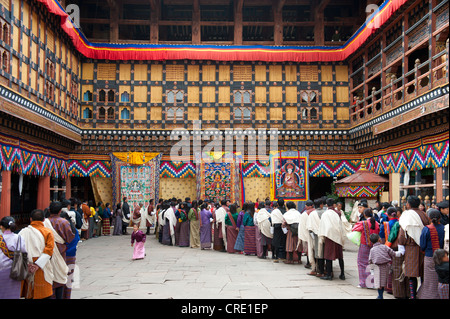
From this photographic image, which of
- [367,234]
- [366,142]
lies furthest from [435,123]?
[367,234]

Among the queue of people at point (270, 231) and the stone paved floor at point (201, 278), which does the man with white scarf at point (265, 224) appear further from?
the stone paved floor at point (201, 278)

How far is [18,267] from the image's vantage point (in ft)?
13.4

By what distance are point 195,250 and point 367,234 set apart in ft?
17.6

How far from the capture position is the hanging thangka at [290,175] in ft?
52.9

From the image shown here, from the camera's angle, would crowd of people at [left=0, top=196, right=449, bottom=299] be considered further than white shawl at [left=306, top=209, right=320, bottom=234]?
No

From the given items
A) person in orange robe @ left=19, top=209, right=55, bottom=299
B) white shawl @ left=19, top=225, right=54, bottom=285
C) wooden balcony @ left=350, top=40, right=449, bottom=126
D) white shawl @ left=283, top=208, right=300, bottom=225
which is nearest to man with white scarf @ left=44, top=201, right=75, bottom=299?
person in orange robe @ left=19, top=209, right=55, bottom=299

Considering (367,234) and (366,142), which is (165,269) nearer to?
(367,234)

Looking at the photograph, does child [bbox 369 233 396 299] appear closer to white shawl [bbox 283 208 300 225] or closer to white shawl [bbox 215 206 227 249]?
white shawl [bbox 283 208 300 225]

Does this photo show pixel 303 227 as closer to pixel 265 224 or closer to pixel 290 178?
pixel 265 224

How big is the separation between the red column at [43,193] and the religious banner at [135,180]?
2748mm

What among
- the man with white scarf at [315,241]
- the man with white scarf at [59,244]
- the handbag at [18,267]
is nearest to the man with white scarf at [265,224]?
the man with white scarf at [315,241]

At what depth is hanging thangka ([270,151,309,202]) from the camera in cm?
1612

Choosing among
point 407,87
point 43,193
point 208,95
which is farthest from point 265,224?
point 208,95

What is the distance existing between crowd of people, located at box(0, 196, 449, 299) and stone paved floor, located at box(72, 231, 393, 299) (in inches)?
14.6
